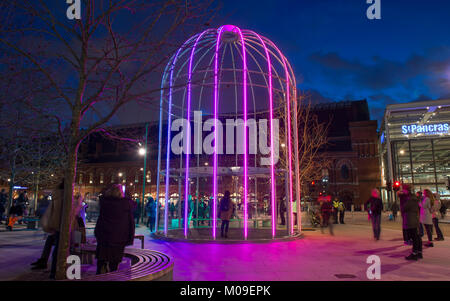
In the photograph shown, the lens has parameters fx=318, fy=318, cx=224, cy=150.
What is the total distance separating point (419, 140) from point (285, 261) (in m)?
32.5

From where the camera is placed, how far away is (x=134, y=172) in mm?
60906

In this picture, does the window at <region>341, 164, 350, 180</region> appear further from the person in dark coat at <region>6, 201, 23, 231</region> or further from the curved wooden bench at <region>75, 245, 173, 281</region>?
A: the curved wooden bench at <region>75, 245, 173, 281</region>

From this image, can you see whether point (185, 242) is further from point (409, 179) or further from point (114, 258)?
point (409, 179)

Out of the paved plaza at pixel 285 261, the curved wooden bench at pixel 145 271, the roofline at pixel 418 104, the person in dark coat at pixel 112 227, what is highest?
the roofline at pixel 418 104

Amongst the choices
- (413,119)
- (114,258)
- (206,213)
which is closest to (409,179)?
(413,119)

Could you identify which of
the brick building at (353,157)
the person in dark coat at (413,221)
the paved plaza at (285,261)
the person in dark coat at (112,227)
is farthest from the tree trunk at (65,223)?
the brick building at (353,157)

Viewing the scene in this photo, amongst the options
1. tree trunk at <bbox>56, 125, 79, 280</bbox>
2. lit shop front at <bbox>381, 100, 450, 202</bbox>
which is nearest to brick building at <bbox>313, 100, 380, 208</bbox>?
lit shop front at <bbox>381, 100, 450, 202</bbox>

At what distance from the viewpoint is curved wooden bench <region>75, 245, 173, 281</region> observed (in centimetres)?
402

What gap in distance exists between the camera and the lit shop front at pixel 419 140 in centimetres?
3055

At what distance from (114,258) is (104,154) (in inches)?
2645

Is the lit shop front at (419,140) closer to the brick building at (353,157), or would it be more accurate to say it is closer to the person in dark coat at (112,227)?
the brick building at (353,157)

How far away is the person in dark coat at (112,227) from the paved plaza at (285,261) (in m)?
1.55

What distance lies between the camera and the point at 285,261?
7156 millimetres

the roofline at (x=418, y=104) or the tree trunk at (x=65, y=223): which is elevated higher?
the roofline at (x=418, y=104)
